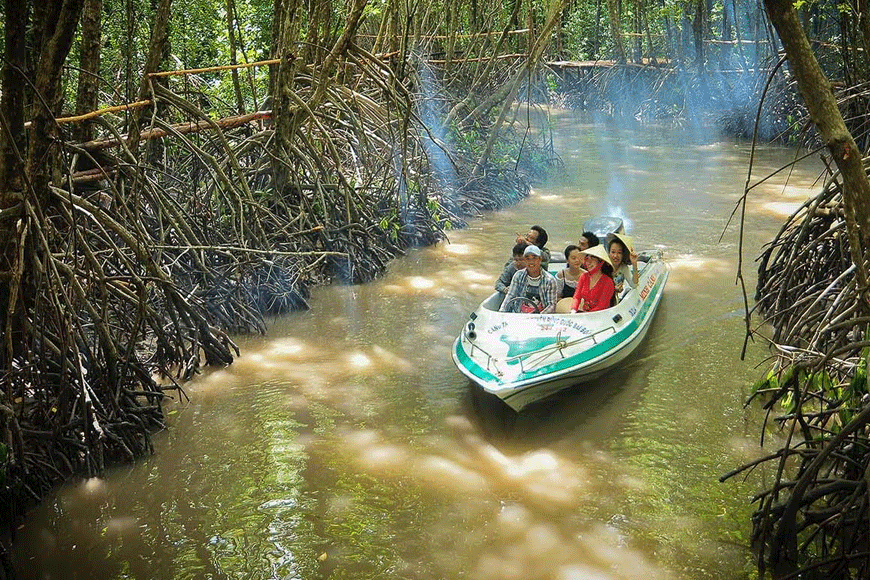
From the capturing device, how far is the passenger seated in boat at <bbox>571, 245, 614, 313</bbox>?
23.4ft

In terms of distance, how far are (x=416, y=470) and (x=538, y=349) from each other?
1263 mm

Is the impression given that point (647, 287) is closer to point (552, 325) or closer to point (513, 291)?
point (513, 291)

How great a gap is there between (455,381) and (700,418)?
1.86 meters

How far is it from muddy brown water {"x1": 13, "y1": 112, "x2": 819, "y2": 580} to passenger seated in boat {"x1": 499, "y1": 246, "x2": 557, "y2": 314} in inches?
29.2

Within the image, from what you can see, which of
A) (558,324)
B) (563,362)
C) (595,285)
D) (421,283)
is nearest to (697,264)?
(421,283)

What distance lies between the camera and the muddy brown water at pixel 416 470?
469 centimetres

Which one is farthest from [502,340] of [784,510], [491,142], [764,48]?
[764,48]

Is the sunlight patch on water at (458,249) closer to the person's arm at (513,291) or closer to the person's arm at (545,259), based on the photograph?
the person's arm at (545,259)

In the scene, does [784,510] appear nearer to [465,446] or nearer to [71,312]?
[465,446]

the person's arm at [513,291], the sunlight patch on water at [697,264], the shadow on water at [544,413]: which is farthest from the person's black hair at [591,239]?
the sunlight patch on water at [697,264]

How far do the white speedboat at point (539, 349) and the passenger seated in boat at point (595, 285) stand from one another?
0.48ft

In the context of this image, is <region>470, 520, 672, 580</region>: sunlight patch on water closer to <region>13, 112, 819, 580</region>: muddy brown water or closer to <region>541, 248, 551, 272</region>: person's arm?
<region>13, 112, 819, 580</region>: muddy brown water

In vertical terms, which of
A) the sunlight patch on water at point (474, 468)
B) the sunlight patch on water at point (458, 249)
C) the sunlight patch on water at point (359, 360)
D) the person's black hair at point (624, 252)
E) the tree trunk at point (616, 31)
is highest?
the tree trunk at point (616, 31)

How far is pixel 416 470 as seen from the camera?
18.5 feet
